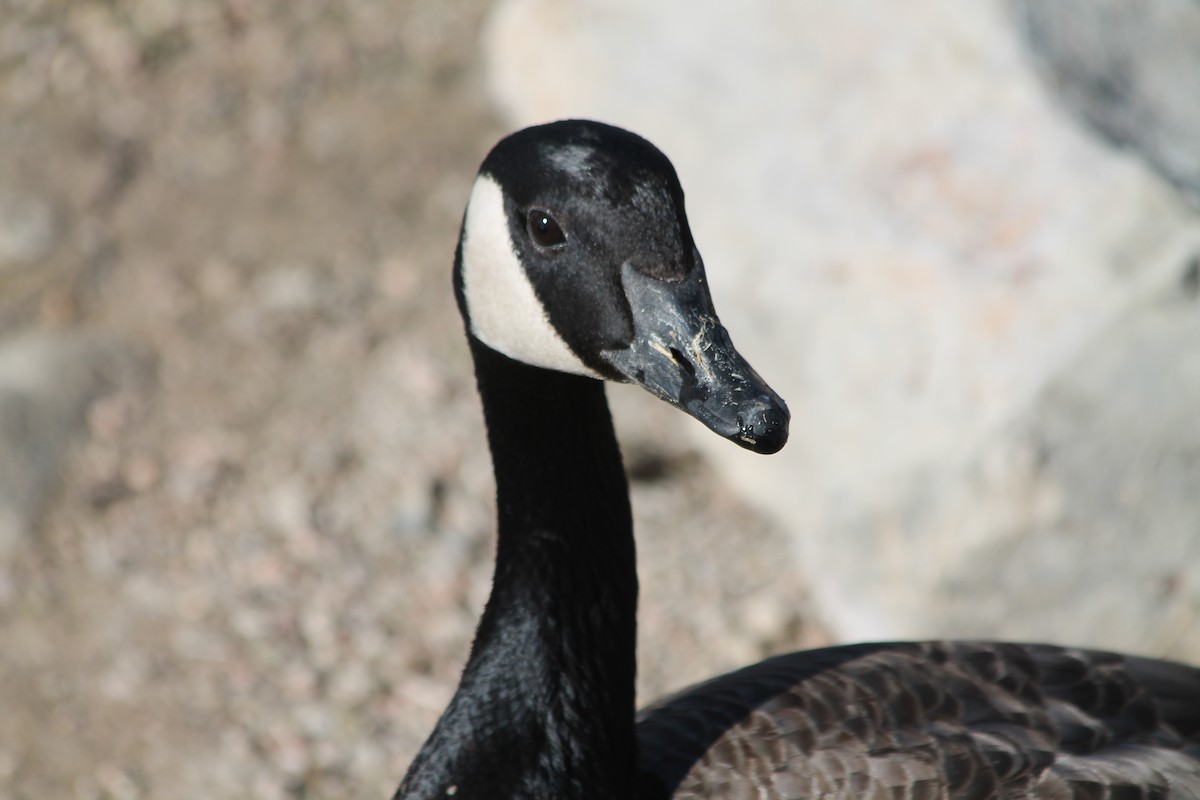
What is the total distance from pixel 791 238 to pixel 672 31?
957 mm

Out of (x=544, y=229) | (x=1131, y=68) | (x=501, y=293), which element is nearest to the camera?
(x=544, y=229)

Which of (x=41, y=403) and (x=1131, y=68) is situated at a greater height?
(x=1131, y=68)

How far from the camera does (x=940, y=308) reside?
4.12m

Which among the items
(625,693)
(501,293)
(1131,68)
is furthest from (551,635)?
(1131,68)

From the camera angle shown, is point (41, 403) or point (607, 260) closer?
point (607, 260)

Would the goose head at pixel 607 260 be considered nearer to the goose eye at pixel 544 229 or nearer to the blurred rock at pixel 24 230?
the goose eye at pixel 544 229

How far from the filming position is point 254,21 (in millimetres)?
7414

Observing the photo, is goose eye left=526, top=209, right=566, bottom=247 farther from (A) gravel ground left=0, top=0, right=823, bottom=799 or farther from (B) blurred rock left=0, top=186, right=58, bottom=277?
(B) blurred rock left=0, top=186, right=58, bottom=277

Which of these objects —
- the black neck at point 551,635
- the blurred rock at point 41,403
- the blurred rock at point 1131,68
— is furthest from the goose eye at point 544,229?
the blurred rock at point 41,403

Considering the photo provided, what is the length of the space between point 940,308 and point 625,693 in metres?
1.68

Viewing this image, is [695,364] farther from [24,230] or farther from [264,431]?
[24,230]

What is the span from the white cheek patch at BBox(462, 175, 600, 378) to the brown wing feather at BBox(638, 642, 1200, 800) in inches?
35.9

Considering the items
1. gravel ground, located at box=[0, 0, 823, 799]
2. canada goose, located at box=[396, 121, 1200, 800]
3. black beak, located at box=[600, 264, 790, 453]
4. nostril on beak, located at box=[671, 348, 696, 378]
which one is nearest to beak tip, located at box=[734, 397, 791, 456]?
black beak, located at box=[600, 264, 790, 453]

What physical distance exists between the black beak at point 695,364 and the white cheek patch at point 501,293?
13 cm
